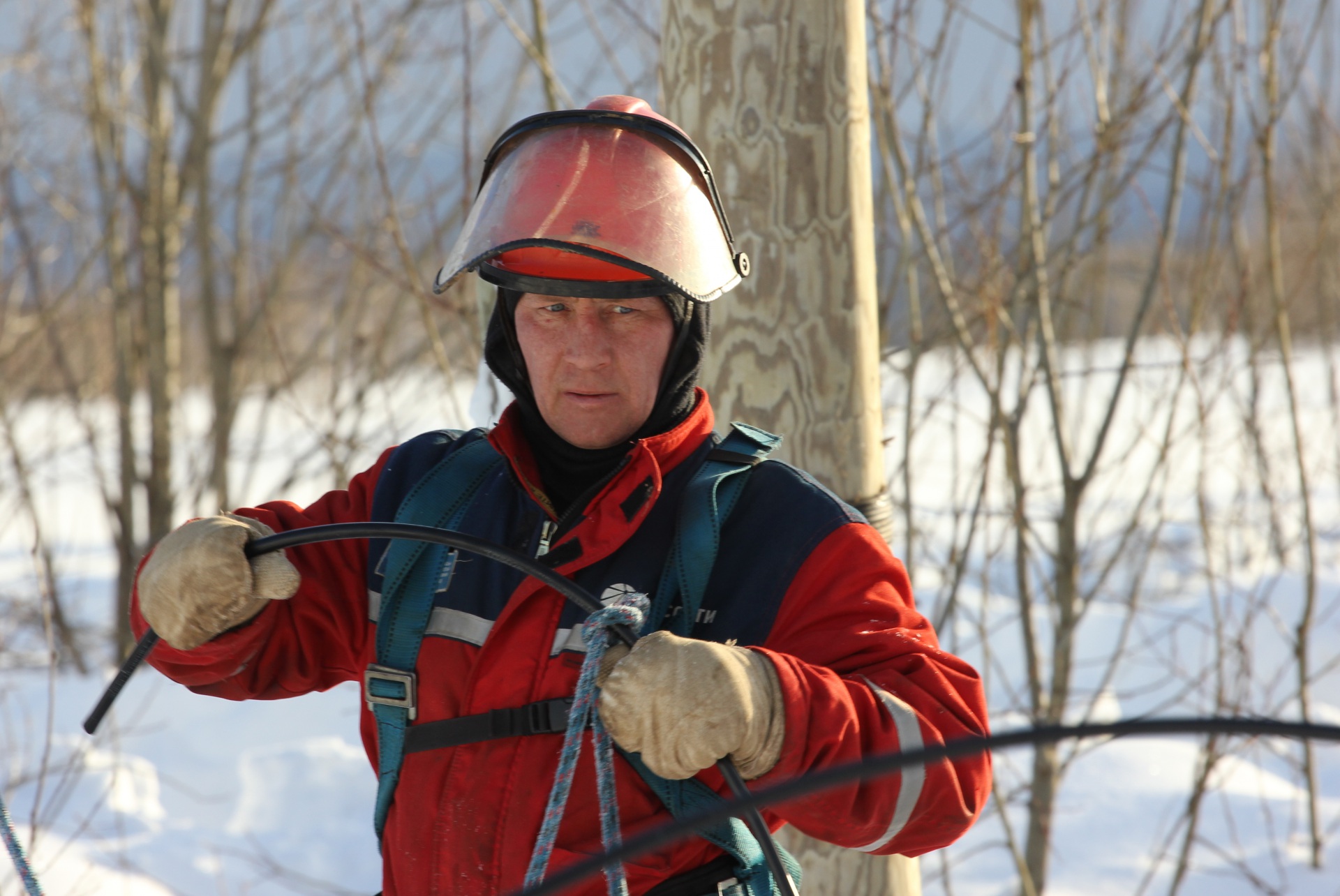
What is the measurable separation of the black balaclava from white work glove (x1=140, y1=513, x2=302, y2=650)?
1.29 feet

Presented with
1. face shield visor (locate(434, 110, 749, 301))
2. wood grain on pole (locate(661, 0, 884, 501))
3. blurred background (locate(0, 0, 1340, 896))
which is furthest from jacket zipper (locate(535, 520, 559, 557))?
blurred background (locate(0, 0, 1340, 896))

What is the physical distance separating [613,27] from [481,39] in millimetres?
1229

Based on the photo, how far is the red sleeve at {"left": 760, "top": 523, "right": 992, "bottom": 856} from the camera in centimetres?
121

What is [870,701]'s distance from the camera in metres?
1.25

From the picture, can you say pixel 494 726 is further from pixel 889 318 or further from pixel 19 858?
pixel 889 318

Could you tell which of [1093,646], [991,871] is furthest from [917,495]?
[991,871]

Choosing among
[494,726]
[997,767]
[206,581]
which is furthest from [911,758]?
[997,767]

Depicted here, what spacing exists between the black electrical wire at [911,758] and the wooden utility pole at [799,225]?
51.3 inches

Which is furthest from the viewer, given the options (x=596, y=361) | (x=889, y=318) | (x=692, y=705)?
(x=889, y=318)

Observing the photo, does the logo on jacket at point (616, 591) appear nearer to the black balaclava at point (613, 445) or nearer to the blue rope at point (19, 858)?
the black balaclava at point (613, 445)

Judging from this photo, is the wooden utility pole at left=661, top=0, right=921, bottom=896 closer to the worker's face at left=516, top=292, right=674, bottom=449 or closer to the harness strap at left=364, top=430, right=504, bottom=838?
the worker's face at left=516, top=292, right=674, bottom=449

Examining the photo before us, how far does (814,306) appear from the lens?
2096 mm

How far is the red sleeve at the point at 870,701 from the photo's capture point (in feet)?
3.96

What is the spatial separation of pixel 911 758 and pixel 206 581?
1015 millimetres
